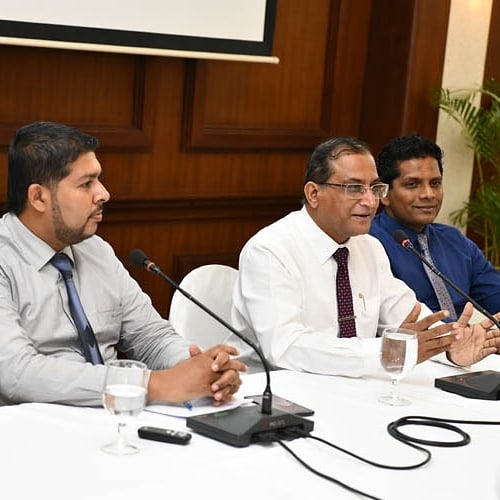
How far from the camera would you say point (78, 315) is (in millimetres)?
2721

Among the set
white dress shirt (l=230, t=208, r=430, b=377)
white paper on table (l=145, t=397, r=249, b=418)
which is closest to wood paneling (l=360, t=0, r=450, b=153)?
white dress shirt (l=230, t=208, r=430, b=377)

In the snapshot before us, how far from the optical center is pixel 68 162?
8.96 feet

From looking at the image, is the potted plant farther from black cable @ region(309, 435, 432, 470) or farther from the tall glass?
black cable @ region(309, 435, 432, 470)

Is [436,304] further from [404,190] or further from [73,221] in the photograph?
[73,221]

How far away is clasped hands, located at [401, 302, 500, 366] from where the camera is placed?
2.73 meters

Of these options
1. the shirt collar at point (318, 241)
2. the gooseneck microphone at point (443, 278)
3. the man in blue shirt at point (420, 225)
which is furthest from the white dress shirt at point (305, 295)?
the man in blue shirt at point (420, 225)

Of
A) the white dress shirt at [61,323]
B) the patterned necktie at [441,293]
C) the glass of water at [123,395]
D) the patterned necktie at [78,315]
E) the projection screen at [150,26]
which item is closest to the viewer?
the glass of water at [123,395]

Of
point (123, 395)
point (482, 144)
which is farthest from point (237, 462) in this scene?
point (482, 144)

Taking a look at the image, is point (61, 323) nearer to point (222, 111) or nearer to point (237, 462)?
point (237, 462)

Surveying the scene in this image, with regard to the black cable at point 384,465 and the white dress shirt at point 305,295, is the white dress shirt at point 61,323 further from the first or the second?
the black cable at point 384,465

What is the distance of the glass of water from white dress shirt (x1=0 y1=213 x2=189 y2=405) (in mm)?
304

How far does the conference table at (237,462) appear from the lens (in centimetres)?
184

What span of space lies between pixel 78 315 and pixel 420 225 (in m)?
1.58

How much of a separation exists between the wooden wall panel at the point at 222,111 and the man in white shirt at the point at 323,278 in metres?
0.92
